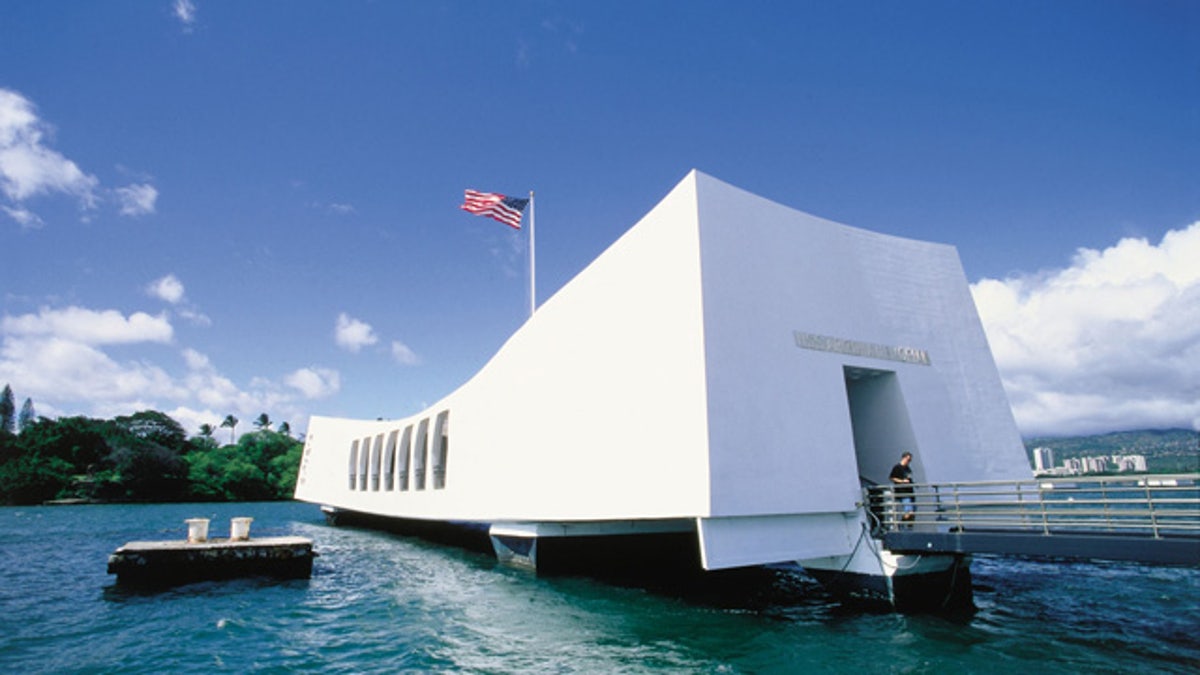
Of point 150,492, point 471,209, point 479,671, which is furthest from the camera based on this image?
point 150,492

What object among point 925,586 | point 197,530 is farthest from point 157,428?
point 925,586

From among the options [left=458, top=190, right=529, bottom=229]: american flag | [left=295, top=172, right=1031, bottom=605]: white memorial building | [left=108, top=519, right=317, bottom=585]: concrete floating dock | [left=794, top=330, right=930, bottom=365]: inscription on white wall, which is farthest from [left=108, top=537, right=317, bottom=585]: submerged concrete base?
[left=794, top=330, right=930, bottom=365]: inscription on white wall

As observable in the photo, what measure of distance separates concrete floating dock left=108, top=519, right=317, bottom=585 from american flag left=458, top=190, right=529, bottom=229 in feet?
33.9

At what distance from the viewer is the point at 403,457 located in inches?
1107

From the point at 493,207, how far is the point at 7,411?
122 metres

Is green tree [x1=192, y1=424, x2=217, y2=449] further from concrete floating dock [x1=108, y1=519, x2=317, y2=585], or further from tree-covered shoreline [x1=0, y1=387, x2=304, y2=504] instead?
concrete floating dock [x1=108, y1=519, x2=317, y2=585]

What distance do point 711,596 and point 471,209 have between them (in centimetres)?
1269

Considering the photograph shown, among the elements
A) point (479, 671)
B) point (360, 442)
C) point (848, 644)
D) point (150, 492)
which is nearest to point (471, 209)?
point (479, 671)

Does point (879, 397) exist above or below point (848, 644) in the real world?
above

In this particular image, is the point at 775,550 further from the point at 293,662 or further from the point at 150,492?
the point at 150,492

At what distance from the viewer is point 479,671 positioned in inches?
309

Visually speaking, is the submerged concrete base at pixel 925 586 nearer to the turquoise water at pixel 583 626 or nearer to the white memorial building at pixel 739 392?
the white memorial building at pixel 739 392

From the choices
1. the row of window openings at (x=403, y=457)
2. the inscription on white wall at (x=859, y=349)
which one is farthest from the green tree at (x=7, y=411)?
the inscription on white wall at (x=859, y=349)

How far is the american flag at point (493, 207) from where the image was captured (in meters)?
18.9
